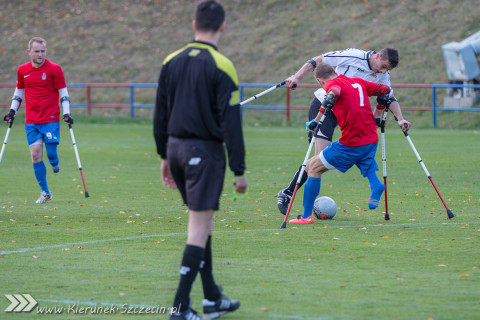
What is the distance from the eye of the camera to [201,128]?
18.9ft

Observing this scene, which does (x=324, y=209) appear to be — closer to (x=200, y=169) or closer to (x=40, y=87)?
(x=40, y=87)

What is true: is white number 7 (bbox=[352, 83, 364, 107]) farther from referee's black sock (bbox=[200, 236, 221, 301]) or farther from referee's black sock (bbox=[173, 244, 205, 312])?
referee's black sock (bbox=[173, 244, 205, 312])

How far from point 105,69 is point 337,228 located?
31.6m

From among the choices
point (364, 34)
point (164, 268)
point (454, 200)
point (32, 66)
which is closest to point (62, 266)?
point (164, 268)

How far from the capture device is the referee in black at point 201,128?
5699 mm

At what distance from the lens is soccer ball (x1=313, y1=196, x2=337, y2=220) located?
1068 centimetres

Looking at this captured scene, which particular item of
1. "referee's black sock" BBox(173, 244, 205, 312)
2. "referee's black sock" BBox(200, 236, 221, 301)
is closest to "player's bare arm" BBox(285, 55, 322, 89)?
"referee's black sock" BBox(200, 236, 221, 301)

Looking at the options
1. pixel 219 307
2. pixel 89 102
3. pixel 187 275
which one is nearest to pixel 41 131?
pixel 219 307

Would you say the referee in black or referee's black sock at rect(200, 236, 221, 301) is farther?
referee's black sock at rect(200, 236, 221, 301)

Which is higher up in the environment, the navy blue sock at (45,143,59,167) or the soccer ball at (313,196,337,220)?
the navy blue sock at (45,143,59,167)

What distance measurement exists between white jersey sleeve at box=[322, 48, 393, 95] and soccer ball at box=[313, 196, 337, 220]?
1.63 metres

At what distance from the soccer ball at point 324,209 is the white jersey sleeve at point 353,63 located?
1.63 m

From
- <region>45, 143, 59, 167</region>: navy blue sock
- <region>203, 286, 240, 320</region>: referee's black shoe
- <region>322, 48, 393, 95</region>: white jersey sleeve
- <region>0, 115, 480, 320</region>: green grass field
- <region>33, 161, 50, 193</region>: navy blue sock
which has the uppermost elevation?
<region>322, 48, 393, 95</region>: white jersey sleeve

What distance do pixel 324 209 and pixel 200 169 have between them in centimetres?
512
